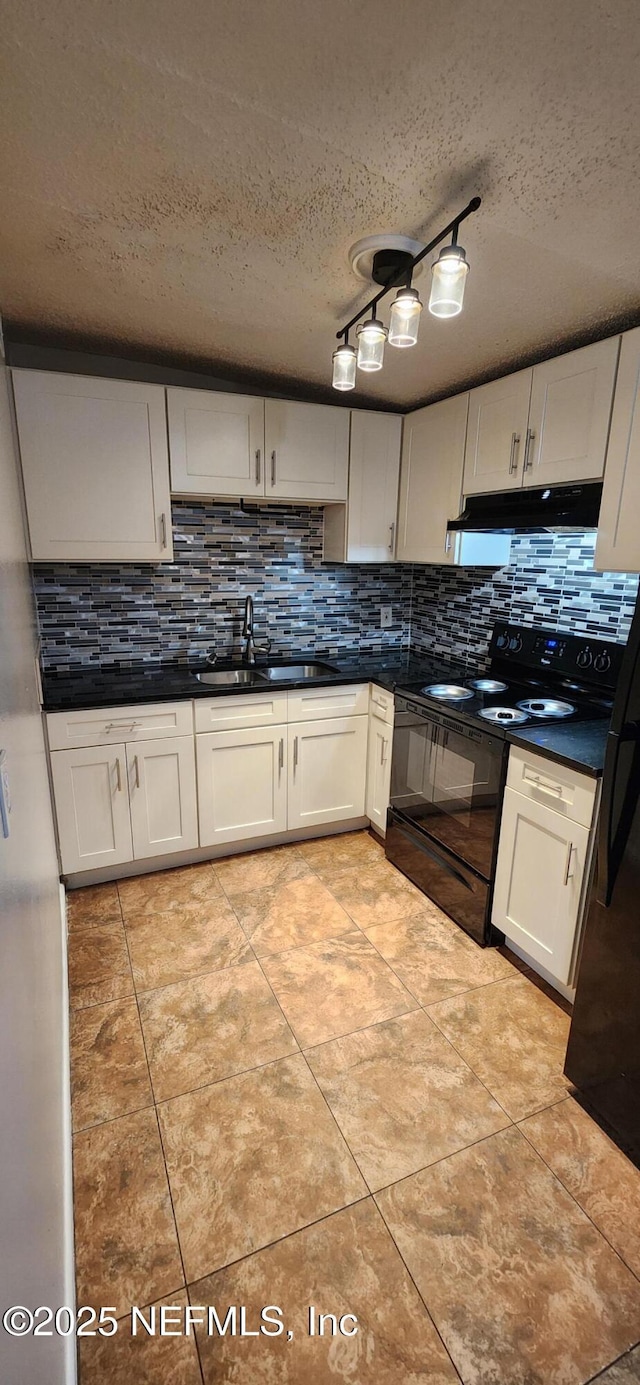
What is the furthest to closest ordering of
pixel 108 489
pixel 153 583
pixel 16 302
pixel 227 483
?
1. pixel 153 583
2. pixel 227 483
3. pixel 108 489
4. pixel 16 302

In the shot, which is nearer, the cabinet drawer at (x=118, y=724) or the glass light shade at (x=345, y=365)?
the glass light shade at (x=345, y=365)

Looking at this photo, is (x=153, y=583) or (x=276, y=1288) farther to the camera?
(x=153, y=583)

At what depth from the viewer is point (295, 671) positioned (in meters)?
3.21

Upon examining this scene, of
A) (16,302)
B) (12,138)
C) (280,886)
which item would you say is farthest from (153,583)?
(12,138)

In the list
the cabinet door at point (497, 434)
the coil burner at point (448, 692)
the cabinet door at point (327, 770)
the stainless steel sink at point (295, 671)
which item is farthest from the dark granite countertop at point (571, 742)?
the stainless steel sink at point (295, 671)

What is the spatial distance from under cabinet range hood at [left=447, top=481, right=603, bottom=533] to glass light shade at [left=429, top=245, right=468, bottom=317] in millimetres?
873

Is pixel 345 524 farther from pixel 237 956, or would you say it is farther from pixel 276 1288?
pixel 276 1288

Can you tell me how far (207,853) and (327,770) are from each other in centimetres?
73

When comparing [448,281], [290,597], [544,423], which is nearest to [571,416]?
[544,423]

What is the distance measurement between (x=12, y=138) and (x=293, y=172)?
58cm

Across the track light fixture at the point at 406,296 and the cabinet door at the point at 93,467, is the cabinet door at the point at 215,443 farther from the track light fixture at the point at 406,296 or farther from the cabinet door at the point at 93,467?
the track light fixture at the point at 406,296

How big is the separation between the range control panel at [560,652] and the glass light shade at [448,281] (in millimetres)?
1287

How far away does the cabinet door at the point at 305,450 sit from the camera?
265 cm

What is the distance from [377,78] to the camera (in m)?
0.99
